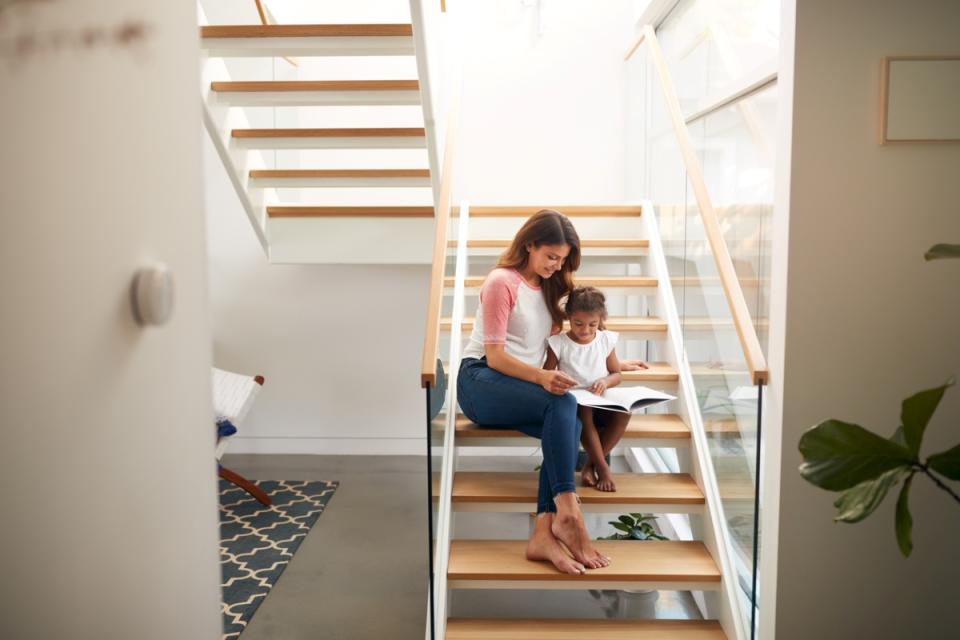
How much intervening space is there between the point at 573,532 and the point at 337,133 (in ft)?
7.25

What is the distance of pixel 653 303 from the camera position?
14.3ft

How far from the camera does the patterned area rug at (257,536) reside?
338cm

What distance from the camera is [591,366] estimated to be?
312 cm

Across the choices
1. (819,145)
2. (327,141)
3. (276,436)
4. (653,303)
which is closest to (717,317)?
(819,145)

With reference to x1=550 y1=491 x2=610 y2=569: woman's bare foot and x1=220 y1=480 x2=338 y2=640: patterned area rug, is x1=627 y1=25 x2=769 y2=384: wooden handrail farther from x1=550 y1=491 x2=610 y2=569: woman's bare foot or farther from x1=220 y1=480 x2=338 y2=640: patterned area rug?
x1=220 y1=480 x2=338 y2=640: patterned area rug

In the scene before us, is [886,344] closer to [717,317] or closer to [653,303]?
[717,317]

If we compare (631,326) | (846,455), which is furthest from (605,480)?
(846,455)

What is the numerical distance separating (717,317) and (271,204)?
103 inches

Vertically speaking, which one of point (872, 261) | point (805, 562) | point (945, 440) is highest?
point (872, 261)

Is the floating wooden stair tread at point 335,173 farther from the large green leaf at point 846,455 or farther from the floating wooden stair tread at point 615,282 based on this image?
the large green leaf at point 846,455

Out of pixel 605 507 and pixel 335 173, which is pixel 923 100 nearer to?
pixel 605 507

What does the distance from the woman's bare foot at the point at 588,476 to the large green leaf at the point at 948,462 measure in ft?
5.26

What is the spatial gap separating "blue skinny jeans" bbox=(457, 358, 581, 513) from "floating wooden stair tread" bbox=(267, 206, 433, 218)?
1.66 m

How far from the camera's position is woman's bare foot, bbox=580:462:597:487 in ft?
10.2
